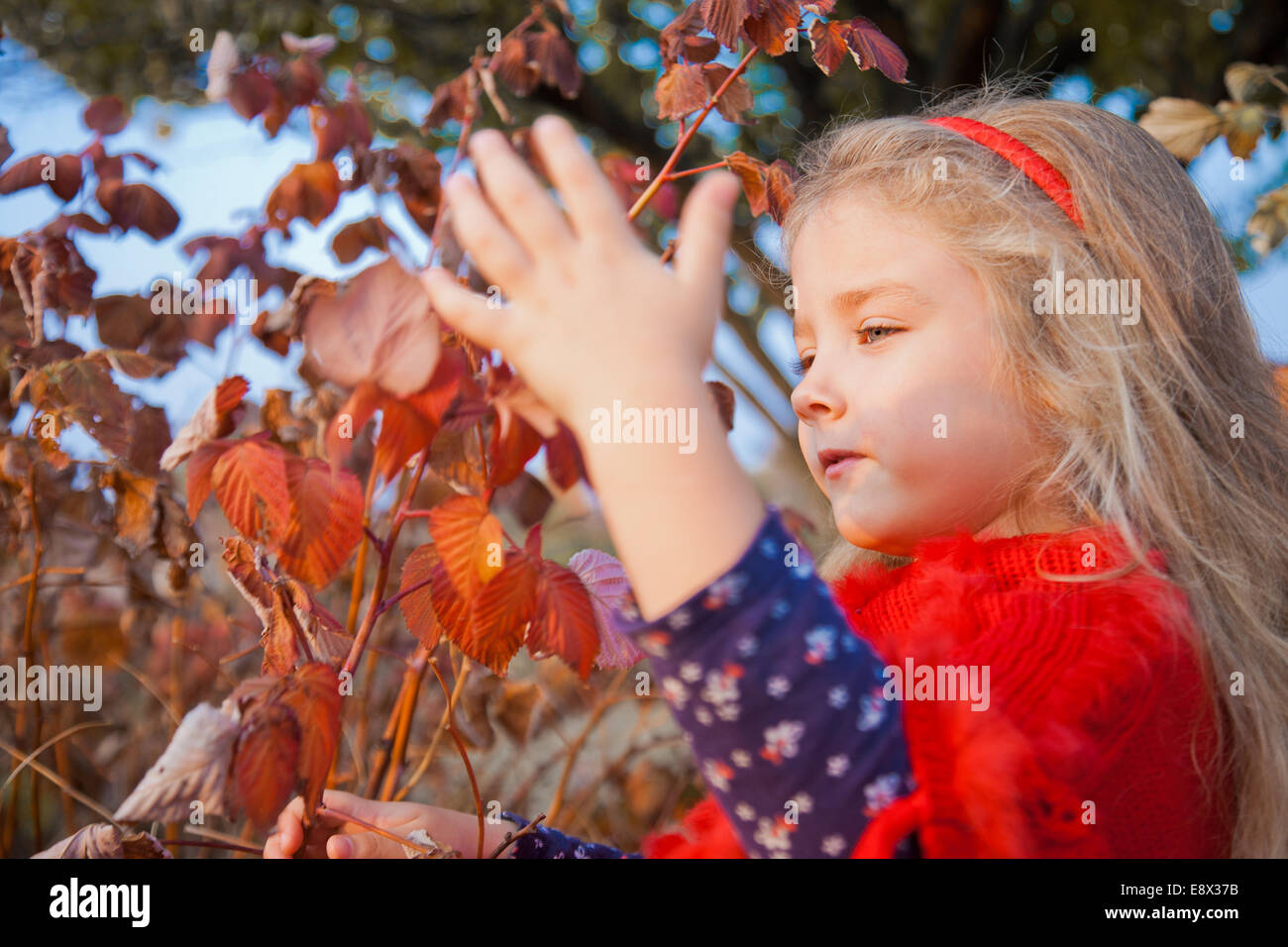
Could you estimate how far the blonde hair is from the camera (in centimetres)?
75

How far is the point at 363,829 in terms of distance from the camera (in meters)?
0.80

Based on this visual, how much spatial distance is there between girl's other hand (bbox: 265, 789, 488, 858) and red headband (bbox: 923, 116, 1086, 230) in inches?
30.3

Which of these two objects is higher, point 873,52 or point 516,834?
point 873,52

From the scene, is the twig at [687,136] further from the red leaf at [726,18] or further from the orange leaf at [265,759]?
the orange leaf at [265,759]

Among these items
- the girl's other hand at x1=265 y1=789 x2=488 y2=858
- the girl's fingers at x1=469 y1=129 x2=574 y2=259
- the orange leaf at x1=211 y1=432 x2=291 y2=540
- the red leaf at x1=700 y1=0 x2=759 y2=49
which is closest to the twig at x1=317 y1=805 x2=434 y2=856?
the girl's other hand at x1=265 y1=789 x2=488 y2=858

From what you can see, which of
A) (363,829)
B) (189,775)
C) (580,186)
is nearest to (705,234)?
(580,186)

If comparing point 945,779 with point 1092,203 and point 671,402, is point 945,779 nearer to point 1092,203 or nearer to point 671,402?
point 671,402

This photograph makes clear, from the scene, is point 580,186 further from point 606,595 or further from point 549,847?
point 549,847

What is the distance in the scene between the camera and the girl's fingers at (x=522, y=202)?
537 mm

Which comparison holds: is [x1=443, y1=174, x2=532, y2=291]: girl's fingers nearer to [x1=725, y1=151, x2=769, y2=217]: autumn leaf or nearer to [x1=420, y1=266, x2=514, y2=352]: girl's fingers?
[x1=420, y1=266, x2=514, y2=352]: girl's fingers

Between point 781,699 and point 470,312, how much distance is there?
284 mm
